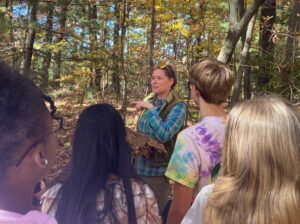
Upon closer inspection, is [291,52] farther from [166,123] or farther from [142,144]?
[142,144]

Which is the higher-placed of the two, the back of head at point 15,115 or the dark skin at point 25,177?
the back of head at point 15,115

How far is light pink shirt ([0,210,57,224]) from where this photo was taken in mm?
1011

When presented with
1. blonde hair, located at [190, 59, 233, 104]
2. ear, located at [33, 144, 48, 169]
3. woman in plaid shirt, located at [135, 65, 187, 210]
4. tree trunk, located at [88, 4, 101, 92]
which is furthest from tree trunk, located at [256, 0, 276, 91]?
ear, located at [33, 144, 48, 169]

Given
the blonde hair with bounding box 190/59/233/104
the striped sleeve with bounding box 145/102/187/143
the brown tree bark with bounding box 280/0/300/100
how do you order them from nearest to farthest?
the blonde hair with bounding box 190/59/233/104 < the striped sleeve with bounding box 145/102/187/143 < the brown tree bark with bounding box 280/0/300/100

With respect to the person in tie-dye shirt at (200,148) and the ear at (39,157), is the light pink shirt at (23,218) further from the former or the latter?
the person in tie-dye shirt at (200,148)

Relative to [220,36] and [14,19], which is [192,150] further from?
[220,36]

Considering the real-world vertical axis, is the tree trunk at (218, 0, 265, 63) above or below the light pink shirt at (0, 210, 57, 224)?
above

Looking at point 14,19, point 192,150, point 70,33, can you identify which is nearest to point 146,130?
point 192,150

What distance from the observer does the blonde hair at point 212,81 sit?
91.3 inches

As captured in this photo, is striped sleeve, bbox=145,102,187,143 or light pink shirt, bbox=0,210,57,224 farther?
striped sleeve, bbox=145,102,187,143

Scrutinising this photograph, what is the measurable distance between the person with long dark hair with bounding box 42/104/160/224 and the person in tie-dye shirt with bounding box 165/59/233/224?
0.35 meters

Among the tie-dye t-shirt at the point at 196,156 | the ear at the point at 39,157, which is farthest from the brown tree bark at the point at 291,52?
the ear at the point at 39,157

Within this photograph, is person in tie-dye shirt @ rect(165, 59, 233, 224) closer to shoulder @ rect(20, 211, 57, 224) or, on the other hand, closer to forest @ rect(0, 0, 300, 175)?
shoulder @ rect(20, 211, 57, 224)

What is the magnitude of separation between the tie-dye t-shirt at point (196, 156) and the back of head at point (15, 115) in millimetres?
1220
